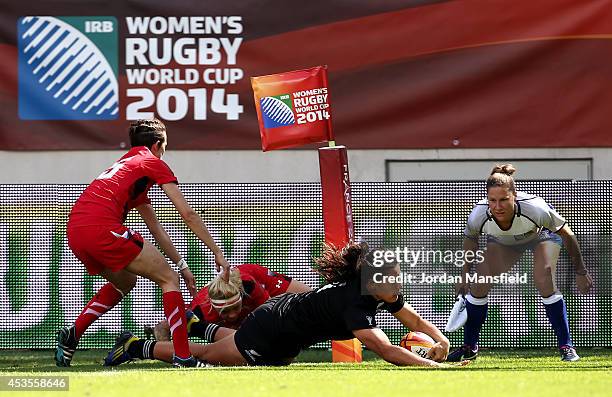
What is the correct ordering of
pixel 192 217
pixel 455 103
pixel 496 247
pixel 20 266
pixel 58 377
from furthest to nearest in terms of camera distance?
pixel 455 103 → pixel 20 266 → pixel 496 247 → pixel 192 217 → pixel 58 377

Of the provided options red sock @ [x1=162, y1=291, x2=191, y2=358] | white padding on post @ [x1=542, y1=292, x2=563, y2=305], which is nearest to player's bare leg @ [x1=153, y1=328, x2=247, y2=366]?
red sock @ [x1=162, y1=291, x2=191, y2=358]

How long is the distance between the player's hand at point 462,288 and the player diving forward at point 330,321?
98 cm

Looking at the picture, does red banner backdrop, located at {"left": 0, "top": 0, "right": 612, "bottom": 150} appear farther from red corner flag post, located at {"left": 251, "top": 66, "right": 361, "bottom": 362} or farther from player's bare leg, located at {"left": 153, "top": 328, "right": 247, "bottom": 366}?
player's bare leg, located at {"left": 153, "top": 328, "right": 247, "bottom": 366}

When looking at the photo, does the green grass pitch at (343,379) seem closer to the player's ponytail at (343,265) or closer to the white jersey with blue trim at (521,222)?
the player's ponytail at (343,265)

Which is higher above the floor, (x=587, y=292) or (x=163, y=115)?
(x=163, y=115)

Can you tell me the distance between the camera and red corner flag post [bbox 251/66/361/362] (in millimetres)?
8992

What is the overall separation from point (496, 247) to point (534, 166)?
4848 millimetres

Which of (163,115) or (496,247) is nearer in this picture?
(496,247)

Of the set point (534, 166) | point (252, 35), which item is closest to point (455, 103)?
point (534, 166)

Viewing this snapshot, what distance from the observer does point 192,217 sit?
7.79m

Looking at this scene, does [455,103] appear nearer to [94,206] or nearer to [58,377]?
[94,206]

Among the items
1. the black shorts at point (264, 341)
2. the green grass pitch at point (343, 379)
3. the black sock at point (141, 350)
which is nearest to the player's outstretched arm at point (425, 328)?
the green grass pitch at point (343, 379)

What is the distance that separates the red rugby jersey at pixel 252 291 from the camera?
8.59 m

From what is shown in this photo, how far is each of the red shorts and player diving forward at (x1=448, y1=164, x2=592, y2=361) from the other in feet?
7.78
